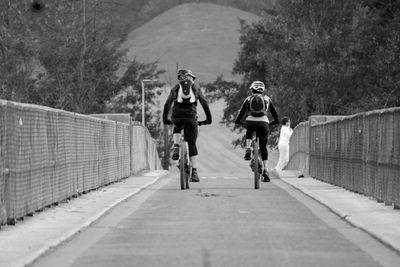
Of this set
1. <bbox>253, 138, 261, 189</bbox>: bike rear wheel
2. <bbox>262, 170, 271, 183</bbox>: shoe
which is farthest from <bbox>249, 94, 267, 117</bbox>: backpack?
<bbox>262, 170, 271, 183</bbox>: shoe

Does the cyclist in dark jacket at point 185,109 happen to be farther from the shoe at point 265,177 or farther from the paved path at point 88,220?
the shoe at point 265,177

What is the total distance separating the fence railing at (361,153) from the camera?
15242 millimetres

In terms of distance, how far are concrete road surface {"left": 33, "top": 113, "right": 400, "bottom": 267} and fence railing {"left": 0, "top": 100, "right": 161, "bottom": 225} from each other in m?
0.87

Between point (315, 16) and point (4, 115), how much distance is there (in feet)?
177

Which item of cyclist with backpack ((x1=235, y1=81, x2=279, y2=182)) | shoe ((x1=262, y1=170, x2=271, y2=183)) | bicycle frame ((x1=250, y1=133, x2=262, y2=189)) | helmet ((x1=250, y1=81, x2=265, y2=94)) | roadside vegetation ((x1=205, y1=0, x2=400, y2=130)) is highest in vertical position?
roadside vegetation ((x1=205, y1=0, x2=400, y2=130))

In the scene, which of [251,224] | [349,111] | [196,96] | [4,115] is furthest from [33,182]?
[349,111]

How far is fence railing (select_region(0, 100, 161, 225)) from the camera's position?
41.6 ft

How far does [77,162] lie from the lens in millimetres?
17922

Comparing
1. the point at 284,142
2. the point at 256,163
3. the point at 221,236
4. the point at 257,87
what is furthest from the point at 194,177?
the point at 284,142

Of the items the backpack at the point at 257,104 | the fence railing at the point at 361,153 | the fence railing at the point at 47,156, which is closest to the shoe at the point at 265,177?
the fence railing at the point at 361,153

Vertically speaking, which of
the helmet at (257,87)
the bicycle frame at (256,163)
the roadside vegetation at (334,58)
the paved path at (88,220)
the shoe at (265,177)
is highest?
the roadside vegetation at (334,58)

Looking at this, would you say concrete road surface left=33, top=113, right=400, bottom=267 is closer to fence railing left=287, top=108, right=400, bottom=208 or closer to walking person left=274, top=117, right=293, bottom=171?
fence railing left=287, top=108, right=400, bottom=208

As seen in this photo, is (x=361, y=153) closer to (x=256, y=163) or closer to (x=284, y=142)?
(x=256, y=163)

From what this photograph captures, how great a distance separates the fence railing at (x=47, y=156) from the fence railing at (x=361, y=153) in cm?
419
